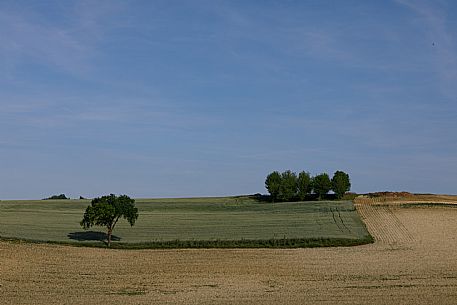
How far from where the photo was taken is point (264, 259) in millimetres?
50312

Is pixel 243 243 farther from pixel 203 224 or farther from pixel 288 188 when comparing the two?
pixel 288 188

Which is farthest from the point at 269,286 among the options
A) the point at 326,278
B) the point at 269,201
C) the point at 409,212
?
the point at 269,201

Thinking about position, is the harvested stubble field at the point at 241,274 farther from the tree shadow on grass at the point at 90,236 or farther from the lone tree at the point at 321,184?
the lone tree at the point at 321,184

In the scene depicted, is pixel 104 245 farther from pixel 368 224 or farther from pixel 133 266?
pixel 368 224

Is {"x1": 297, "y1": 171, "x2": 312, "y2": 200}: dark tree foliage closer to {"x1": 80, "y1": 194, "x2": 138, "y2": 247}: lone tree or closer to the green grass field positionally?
the green grass field

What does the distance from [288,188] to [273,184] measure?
2398 mm

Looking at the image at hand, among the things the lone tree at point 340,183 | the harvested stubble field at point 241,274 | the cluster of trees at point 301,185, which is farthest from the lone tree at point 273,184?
the harvested stubble field at point 241,274

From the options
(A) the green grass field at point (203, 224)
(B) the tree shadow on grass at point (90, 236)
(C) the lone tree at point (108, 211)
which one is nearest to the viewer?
(A) the green grass field at point (203, 224)

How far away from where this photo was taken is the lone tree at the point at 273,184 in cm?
10019

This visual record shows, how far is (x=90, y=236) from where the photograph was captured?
65750mm

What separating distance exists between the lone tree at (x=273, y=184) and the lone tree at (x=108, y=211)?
39271 millimetres

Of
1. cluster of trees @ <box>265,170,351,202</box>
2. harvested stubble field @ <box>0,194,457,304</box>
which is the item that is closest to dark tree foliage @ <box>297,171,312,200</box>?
cluster of trees @ <box>265,170,351,202</box>

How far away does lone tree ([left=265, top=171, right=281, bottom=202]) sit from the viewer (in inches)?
3944

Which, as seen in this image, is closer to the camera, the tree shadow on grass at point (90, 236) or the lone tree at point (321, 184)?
the tree shadow on grass at point (90, 236)
